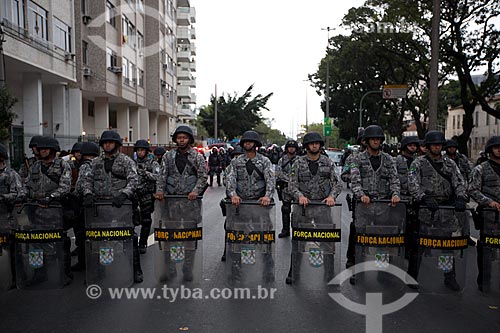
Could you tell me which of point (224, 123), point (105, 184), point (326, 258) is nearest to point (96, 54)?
point (105, 184)

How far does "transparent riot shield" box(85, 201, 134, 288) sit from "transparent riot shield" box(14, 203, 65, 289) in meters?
0.40

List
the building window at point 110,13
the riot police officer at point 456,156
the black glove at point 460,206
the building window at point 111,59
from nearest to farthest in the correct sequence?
the black glove at point 460,206 < the riot police officer at point 456,156 < the building window at point 111,59 < the building window at point 110,13

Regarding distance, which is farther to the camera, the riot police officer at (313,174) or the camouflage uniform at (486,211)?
the riot police officer at (313,174)

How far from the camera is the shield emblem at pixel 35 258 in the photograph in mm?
5836

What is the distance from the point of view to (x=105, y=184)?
247 inches

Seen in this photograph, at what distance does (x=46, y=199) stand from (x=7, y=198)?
475 millimetres

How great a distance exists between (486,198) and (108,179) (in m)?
4.80

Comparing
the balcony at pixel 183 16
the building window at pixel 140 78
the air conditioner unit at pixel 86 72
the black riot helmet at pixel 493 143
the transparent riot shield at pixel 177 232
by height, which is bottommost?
the transparent riot shield at pixel 177 232

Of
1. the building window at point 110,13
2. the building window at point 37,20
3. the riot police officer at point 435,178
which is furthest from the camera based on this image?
the building window at point 110,13

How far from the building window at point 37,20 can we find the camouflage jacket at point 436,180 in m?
17.3

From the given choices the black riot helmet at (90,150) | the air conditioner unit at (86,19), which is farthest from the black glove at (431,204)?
the air conditioner unit at (86,19)

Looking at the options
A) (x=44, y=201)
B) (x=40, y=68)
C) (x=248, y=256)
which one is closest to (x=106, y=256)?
(x=44, y=201)

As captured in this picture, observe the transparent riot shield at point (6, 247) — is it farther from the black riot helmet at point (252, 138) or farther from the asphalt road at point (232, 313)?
Result: the black riot helmet at point (252, 138)

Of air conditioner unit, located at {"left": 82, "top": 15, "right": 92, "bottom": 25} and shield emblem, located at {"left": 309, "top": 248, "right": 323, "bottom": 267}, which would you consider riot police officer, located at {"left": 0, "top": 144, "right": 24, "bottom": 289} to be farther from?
air conditioner unit, located at {"left": 82, "top": 15, "right": 92, "bottom": 25}
